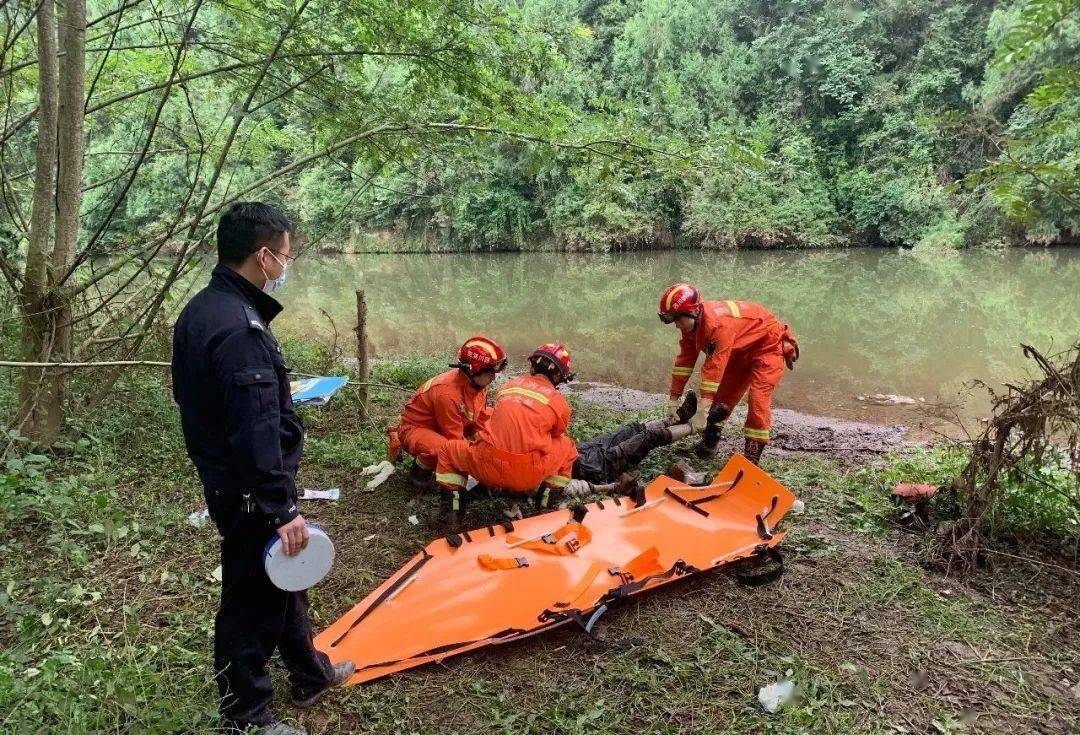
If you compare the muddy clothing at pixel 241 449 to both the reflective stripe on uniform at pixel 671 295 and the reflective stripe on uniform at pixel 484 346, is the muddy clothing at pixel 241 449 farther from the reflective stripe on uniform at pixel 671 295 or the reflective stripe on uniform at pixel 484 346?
the reflective stripe on uniform at pixel 671 295

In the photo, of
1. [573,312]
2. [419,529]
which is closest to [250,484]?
[419,529]

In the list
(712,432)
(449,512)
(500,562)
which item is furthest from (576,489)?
(712,432)

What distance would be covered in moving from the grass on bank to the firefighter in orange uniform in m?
0.47

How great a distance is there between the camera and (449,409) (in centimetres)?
407

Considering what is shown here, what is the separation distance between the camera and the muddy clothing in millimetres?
1778

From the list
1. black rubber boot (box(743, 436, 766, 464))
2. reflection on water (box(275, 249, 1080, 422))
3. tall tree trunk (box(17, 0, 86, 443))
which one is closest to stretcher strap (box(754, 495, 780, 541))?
black rubber boot (box(743, 436, 766, 464))

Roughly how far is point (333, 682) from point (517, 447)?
1579mm

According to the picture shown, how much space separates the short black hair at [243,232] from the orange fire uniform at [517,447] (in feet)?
6.29

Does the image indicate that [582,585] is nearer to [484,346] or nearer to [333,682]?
[333,682]

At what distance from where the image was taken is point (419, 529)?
3.75 m

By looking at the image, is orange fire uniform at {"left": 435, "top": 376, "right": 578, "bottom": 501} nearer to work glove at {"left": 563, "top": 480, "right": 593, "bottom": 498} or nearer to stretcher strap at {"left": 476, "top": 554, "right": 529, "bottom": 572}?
work glove at {"left": 563, "top": 480, "right": 593, "bottom": 498}

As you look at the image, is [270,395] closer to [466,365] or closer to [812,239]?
[466,365]

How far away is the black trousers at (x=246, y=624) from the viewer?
6.41 ft

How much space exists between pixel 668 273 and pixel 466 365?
1847 cm
